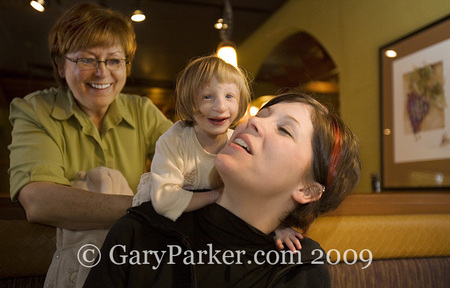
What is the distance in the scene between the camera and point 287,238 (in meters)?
1.04

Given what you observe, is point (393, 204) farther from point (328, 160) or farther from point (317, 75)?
point (317, 75)

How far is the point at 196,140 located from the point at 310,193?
334 mm

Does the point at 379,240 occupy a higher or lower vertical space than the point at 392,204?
lower

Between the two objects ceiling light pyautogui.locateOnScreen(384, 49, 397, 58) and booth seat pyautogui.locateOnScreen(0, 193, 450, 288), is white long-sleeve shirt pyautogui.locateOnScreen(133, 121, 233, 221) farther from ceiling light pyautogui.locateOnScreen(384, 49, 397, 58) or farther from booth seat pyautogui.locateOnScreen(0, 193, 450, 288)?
ceiling light pyautogui.locateOnScreen(384, 49, 397, 58)

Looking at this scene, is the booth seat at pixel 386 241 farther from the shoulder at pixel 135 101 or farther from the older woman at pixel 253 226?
the shoulder at pixel 135 101

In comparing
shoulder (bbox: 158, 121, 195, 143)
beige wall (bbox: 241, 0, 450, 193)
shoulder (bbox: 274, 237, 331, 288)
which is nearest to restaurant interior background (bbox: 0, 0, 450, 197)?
beige wall (bbox: 241, 0, 450, 193)

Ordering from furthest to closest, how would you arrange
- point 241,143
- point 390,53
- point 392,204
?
point 390,53 → point 392,204 → point 241,143

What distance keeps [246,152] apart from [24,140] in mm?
821

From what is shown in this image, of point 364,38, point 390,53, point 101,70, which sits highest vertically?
point 364,38

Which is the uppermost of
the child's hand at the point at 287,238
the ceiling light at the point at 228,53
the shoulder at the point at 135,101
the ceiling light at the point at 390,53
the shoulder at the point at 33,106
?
the ceiling light at the point at 228,53

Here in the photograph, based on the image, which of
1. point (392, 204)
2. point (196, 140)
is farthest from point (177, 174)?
point (392, 204)

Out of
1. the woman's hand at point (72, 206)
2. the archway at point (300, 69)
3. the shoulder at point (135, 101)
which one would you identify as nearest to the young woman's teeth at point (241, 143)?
the woman's hand at point (72, 206)

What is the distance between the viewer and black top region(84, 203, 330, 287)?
3.25 ft

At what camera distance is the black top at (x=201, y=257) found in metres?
0.99
